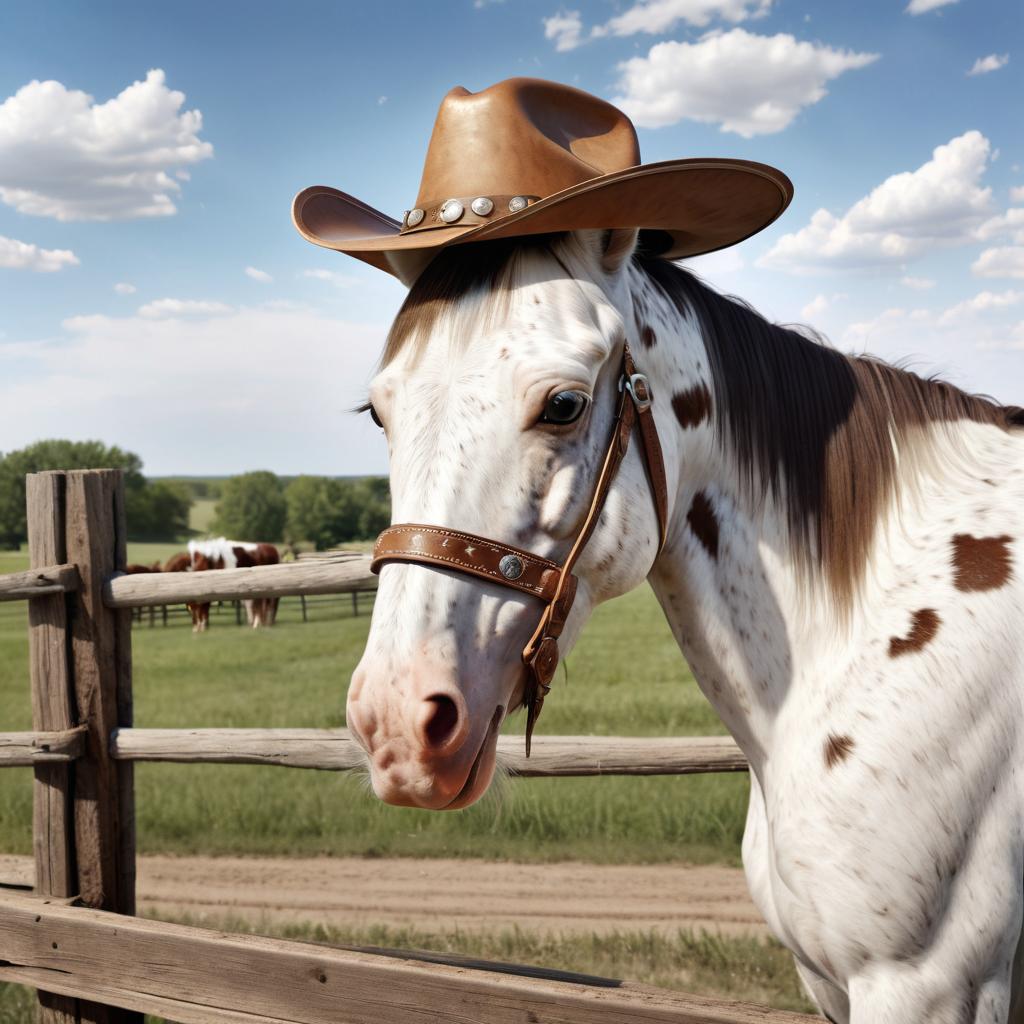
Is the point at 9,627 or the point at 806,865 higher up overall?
the point at 806,865

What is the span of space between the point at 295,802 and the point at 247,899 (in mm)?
1484

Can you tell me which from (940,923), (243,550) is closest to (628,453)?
(940,923)

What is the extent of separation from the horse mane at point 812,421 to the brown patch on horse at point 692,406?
34 mm

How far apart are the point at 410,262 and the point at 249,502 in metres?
65.4

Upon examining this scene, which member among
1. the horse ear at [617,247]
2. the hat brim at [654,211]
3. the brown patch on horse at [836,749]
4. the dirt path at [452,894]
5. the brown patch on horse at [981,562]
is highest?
the hat brim at [654,211]

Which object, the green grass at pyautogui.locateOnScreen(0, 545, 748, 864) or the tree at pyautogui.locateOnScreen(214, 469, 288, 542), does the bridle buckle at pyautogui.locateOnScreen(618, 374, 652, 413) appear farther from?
the tree at pyautogui.locateOnScreen(214, 469, 288, 542)

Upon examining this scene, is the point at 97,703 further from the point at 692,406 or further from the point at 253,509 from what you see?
the point at 253,509

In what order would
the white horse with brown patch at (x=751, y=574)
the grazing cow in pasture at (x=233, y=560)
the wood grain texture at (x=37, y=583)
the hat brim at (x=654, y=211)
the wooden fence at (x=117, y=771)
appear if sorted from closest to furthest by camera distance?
1. the white horse with brown patch at (x=751, y=574)
2. the hat brim at (x=654, y=211)
3. the wooden fence at (x=117, y=771)
4. the wood grain texture at (x=37, y=583)
5. the grazing cow in pasture at (x=233, y=560)

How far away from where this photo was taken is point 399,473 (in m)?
1.70

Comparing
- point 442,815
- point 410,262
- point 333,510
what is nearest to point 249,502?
point 333,510

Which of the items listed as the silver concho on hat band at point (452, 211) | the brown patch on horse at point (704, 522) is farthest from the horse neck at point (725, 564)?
the silver concho on hat band at point (452, 211)

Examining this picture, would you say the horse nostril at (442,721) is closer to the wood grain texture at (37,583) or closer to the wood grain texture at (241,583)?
the wood grain texture at (241,583)

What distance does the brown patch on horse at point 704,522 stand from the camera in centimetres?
195

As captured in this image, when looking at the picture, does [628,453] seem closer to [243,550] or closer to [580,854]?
[580,854]
